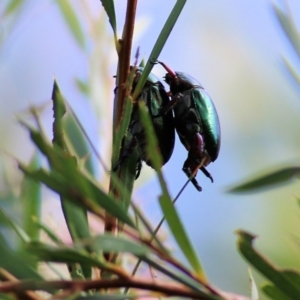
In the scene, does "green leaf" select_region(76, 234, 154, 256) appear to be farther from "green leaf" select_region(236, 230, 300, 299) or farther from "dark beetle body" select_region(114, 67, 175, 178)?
"dark beetle body" select_region(114, 67, 175, 178)

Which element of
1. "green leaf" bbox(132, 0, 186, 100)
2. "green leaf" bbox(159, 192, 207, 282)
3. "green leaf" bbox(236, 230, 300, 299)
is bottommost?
"green leaf" bbox(236, 230, 300, 299)

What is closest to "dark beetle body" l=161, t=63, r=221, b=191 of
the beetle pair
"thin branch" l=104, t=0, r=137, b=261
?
the beetle pair

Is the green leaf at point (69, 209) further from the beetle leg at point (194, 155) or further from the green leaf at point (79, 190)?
the beetle leg at point (194, 155)

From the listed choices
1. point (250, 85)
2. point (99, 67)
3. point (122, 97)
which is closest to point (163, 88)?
point (122, 97)

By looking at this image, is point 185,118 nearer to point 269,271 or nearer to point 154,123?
point 154,123

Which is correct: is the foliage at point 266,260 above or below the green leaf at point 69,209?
below

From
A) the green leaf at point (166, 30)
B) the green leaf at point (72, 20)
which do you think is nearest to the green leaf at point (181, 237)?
the green leaf at point (166, 30)

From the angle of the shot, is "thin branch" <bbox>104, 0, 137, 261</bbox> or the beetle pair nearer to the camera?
"thin branch" <bbox>104, 0, 137, 261</bbox>
